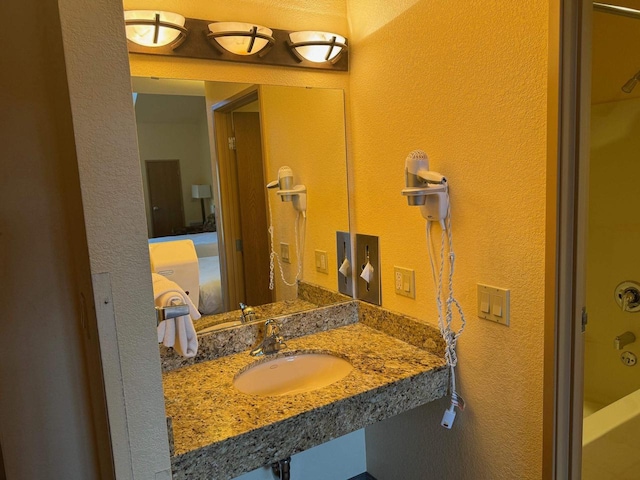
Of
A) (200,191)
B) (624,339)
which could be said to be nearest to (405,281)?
(200,191)

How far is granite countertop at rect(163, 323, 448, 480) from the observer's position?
107cm

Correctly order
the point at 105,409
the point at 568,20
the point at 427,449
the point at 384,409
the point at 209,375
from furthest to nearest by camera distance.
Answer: the point at 427,449 → the point at 209,375 → the point at 384,409 → the point at 568,20 → the point at 105,409

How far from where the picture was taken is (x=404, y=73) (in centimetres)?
152

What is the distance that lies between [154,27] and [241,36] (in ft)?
0.95

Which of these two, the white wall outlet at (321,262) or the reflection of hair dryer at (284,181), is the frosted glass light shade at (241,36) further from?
the white wall outlet at (321,262)

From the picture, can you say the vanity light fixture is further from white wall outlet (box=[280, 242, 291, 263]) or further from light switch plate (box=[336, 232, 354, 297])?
light switch plate (box=[336, 232, 354, 297])

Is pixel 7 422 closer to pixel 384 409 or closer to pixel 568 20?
pixel 384 409

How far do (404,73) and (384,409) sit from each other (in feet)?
3.66

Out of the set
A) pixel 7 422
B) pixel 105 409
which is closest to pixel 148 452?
pixel 105 409

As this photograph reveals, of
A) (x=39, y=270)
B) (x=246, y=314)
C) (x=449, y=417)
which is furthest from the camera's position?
(x=246, y=314)

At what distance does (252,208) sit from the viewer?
167 cm

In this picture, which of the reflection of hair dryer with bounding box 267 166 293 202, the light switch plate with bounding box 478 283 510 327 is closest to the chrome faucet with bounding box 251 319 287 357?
the reflection of hair dryer with bounding box 267 166 293 202

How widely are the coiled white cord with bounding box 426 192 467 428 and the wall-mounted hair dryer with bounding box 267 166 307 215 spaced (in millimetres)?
545

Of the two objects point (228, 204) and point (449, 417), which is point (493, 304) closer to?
point (449, 417)
